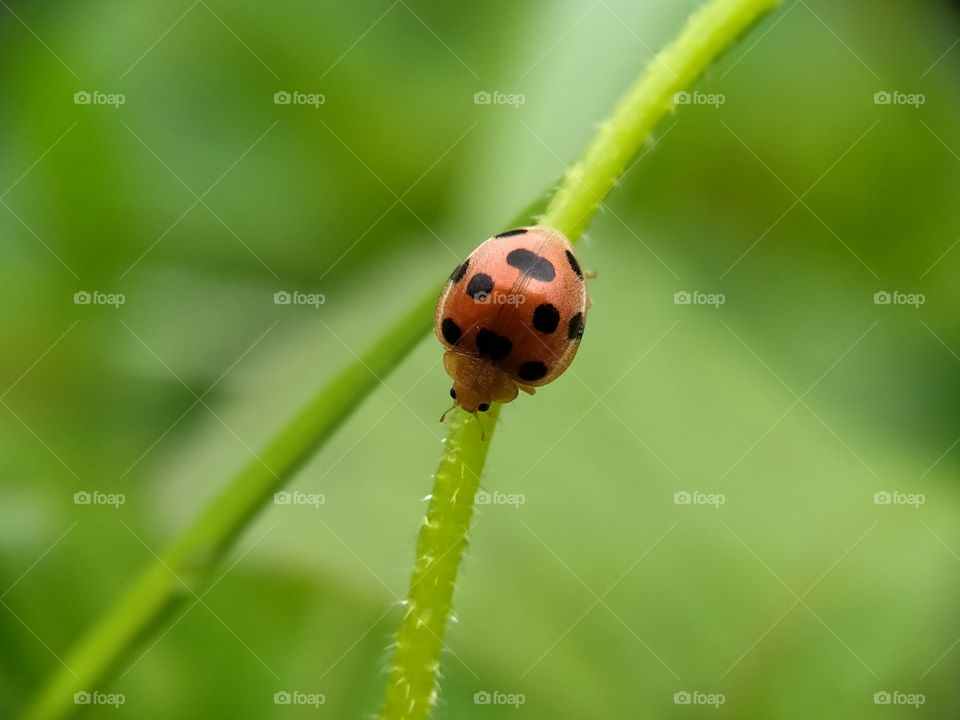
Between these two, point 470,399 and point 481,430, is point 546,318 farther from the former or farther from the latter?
point 481,430

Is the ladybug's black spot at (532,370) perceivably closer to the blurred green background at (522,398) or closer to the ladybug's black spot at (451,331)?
the ladybug's black spot at (451,331)

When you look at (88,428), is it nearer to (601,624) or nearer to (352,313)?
(352,313)

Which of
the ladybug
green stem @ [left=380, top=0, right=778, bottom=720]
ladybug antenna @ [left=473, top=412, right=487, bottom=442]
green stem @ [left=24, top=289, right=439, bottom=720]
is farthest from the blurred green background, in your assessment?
ladybug antenna @ [left=473, top=412, right=487, bottom=442]

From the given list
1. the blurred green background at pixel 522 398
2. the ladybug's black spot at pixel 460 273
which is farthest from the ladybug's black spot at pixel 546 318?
the blurred green background at pixel 522 398

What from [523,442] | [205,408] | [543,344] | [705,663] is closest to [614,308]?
[523,442]

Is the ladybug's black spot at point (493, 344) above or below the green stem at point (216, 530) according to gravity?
above

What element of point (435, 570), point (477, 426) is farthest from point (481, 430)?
point (435, 570)
